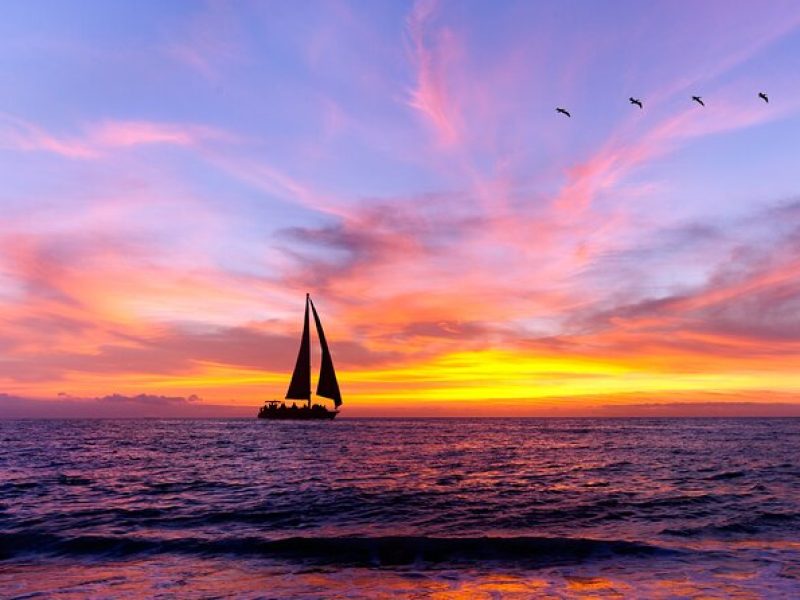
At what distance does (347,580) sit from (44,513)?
16269 mm

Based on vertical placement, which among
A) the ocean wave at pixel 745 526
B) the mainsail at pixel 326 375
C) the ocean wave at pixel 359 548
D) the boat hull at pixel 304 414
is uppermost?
the mainsail at pixel 326 375

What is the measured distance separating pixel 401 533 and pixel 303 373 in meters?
118

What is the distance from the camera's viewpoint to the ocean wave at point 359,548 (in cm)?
1794

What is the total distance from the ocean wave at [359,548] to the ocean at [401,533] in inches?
3.1

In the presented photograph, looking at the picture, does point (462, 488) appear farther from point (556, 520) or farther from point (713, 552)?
point (713, 552)

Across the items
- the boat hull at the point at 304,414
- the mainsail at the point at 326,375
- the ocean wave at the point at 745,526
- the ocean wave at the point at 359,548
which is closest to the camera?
the ocean wave at the point at 359,548

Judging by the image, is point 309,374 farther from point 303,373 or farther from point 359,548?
point 359,548

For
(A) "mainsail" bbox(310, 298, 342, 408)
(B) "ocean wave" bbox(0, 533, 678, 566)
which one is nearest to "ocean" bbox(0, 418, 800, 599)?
(B) "ocean wave" bbox(0, 533, 678, 566)

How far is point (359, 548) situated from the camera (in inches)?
756

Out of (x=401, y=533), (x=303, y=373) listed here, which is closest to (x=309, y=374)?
(x=303, y=373)

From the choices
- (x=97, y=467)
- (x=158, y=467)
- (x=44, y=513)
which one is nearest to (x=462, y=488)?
(x=44, y=513)

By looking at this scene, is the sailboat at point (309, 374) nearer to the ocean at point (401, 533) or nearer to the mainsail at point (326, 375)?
the mainsail at point (326, 375)

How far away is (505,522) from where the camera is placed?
2298 cm

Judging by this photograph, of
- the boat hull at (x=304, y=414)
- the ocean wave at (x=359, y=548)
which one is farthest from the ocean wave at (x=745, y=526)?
the boat hull at (x=304, y=414)
